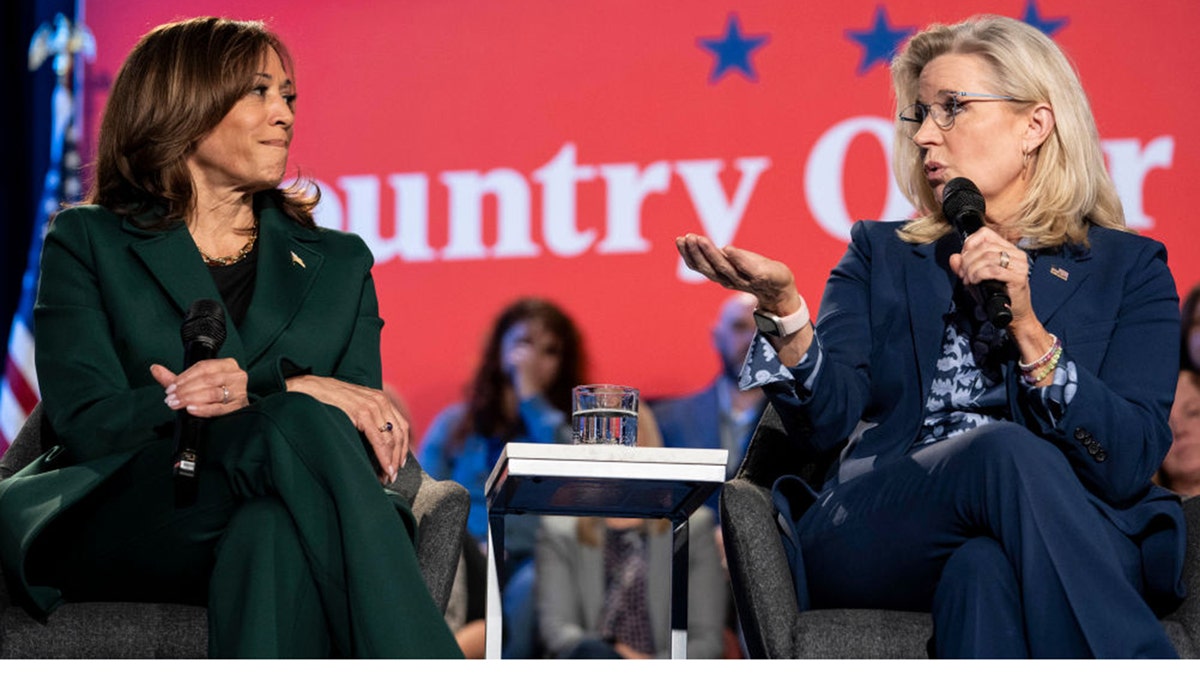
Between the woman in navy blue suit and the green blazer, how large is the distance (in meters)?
0.70

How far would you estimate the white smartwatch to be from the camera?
236cm

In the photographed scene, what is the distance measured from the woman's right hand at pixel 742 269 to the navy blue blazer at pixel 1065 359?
0.15 m

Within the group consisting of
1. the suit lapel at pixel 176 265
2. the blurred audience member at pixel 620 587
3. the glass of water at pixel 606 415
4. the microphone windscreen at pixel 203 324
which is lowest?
the blurred audience member at pixel 620 587

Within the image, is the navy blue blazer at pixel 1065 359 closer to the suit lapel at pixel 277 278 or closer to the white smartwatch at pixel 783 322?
the white smartwatch at pixel 783 322

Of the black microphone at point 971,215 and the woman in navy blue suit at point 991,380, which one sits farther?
the black microphone at point 971,215

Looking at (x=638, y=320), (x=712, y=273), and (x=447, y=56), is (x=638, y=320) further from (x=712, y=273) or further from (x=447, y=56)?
(x=712, y=273)

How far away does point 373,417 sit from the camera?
2.31 meters

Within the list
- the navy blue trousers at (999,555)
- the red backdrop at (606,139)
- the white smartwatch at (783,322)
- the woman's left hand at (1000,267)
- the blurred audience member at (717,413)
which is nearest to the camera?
the navy blue trousers at (999,555)

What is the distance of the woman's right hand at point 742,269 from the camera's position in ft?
7.30

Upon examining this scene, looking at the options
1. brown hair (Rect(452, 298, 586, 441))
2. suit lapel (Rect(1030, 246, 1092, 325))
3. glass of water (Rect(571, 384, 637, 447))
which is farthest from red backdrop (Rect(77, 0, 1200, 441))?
glass of water (Rect(571, 384, 637, 447))

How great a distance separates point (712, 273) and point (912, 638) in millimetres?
610

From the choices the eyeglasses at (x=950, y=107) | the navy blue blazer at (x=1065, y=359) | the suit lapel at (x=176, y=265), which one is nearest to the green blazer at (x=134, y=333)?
the suit lapel at (x=176, y=265)

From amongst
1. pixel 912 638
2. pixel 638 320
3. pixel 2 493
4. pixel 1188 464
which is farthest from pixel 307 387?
pixel 1188 464

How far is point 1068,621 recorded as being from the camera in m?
1.95
